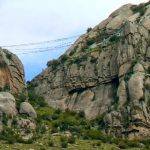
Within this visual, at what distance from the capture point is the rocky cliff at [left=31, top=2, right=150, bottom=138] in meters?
113

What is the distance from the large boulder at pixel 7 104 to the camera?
112 metres

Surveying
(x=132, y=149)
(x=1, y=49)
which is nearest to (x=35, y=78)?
(x=1, y=49)

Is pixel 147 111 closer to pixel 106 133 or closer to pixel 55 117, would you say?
pixel 106 133

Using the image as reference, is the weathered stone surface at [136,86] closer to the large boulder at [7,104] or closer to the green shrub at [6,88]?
the large boulder at [7,104]

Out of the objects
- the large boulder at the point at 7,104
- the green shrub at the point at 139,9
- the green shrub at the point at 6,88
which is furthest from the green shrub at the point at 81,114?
the green shrub at the point at 139,9

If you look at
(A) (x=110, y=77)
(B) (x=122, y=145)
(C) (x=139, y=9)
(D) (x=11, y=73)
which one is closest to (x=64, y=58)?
(D) (x=11, y=73)

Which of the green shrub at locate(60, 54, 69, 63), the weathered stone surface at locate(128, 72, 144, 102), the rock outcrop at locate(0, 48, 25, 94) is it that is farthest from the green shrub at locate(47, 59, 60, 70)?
the weathered stone surface at locate(128, 72, 144, 102)

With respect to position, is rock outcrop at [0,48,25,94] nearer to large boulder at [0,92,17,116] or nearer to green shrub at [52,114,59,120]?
large boulder at [0,92,17,116]

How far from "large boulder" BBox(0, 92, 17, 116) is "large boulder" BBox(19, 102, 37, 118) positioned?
1.29m

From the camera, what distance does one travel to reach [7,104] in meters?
113

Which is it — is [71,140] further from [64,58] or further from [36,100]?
[64,58]

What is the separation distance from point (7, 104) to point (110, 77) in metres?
22.6

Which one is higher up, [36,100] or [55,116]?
[36,100]

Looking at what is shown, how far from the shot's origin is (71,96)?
427 ft
